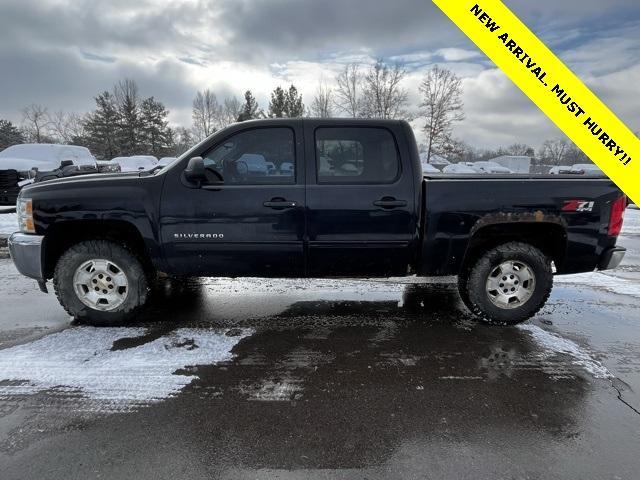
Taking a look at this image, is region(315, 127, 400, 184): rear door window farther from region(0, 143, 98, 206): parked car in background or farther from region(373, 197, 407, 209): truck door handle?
region(0, 143, 98, 206): parked car in background

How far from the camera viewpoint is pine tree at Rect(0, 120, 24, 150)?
178 feet

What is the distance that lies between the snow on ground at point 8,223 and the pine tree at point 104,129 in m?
43.4

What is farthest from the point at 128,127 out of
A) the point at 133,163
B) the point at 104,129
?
the point at 133,163

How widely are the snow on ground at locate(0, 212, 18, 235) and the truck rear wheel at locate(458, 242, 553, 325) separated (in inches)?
395

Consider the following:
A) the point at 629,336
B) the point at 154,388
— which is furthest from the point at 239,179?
the point at 629,336

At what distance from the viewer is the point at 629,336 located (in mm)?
3924

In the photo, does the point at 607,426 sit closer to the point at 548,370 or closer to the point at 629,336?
the point at 548,370

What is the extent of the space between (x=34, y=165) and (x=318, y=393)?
47.4 feet

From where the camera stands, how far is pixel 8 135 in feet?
183

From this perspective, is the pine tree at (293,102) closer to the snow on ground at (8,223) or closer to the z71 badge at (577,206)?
the snow on ground at (8,223)

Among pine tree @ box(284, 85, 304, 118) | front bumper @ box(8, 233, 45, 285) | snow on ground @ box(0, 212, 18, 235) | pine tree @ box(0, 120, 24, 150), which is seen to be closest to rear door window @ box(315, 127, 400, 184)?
front bumper @ box(8, 233, 45, 285)

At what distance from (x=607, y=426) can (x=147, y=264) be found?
4.09 metres

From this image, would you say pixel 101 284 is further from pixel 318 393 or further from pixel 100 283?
pixel 318 393

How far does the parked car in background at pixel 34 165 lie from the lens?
11969 millimetres
